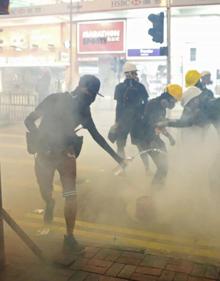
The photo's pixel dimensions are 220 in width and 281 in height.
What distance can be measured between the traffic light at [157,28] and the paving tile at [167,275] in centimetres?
703

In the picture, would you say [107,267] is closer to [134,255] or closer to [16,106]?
[134,255]

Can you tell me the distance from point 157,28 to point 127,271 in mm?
7290

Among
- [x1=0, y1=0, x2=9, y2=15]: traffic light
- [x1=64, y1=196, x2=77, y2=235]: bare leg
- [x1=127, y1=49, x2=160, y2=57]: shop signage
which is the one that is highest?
[x1=127, y1=49, x2=160, y2=57]: shop signage

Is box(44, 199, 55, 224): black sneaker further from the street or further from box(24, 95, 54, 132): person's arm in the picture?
box(24, 95, 54, 132): person's arm

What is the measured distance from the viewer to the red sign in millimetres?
16203

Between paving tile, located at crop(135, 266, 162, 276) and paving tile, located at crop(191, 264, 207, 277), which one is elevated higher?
paving tile, located at crop(191, 264, 207, 277)

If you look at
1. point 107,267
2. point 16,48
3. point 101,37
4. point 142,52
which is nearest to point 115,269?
point 107,267

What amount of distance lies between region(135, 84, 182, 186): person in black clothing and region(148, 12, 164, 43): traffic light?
4.21m

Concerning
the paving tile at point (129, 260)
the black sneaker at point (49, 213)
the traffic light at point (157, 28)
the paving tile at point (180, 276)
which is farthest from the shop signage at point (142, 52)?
the paving tile at point (180, 276)

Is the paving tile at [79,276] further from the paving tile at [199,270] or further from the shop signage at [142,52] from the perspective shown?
the shop signage at [142,52]

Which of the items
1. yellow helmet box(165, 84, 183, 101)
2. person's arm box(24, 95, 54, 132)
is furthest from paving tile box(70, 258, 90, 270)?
yellow helmet box(165, 84, 183, 101)

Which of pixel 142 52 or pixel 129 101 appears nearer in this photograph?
pixel 129 101

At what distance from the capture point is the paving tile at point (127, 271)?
340 centimetres

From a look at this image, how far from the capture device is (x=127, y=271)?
3467 mm
